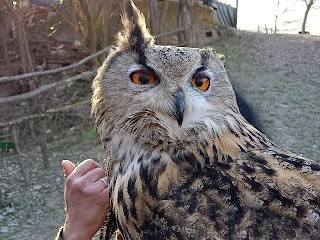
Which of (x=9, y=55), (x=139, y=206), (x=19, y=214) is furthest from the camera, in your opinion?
(x=9, y=55)

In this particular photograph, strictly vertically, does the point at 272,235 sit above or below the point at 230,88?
below

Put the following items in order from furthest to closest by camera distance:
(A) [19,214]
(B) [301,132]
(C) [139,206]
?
(B) [301,132] → (A) [19,214] → (C) [139,206]

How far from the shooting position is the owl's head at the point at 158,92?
1.47 meters

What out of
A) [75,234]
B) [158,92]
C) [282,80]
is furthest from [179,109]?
[282,80]

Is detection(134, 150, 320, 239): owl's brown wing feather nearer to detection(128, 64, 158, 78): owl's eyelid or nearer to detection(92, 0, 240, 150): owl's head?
detection(92, 0, 240, 150): owl's head

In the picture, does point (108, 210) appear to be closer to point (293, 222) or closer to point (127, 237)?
point (127, 237)

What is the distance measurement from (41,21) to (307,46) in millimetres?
5157

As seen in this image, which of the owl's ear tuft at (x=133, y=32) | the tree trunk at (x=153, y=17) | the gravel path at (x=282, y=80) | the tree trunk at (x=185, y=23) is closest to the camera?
the owl's ear tuft at (x=133, y=32)

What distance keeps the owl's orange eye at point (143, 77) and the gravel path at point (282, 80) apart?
3.99 m

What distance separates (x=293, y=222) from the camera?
126 cm

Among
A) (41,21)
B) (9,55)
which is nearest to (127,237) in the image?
(9,55)

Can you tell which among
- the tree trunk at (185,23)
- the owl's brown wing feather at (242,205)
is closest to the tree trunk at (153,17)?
the tree trunk at (185,23)

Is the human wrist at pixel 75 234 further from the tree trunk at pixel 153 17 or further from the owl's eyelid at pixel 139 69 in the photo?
the tree trunk at pixel 153 17

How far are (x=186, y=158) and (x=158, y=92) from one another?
0.82ft
